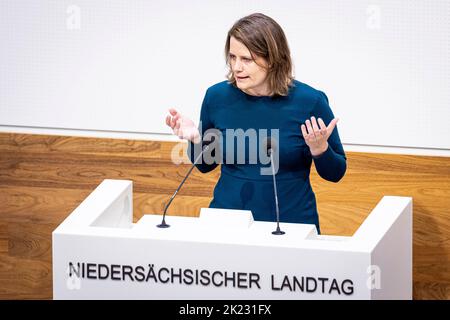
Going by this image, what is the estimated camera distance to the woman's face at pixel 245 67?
254 centimetres

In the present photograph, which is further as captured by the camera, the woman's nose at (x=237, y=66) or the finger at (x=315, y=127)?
the woman's nose at (x=237, y=66)

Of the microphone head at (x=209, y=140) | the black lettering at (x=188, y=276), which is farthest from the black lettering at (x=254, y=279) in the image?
the microphone head at (x=209, y=140)

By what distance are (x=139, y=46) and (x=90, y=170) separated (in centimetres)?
45

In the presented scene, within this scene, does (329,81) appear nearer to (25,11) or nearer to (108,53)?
(108,53)

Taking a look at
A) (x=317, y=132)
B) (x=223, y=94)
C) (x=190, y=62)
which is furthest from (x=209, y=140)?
(x=190, y=62)

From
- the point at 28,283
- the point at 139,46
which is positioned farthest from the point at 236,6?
the point at 28,283

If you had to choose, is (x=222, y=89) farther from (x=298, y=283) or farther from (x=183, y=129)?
(x=298, y=283)

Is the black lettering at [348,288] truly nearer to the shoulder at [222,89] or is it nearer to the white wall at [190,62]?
the shoulder at [222,89]

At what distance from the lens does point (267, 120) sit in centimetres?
260

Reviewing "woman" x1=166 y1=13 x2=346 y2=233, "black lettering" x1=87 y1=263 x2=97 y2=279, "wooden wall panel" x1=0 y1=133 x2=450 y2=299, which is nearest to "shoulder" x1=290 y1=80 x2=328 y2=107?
"woman" x1=166 y1=13 x2=346 y2=233

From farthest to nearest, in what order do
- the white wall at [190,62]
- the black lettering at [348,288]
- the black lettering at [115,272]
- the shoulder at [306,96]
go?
the white wall at [190,62]
the shoulder at [306,96]
the black lettering at [115,272]
the black lettering at [348,288]

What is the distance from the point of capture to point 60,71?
3539mm

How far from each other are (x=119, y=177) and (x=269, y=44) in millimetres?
1180

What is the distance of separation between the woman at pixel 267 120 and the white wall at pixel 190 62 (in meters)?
0.68
